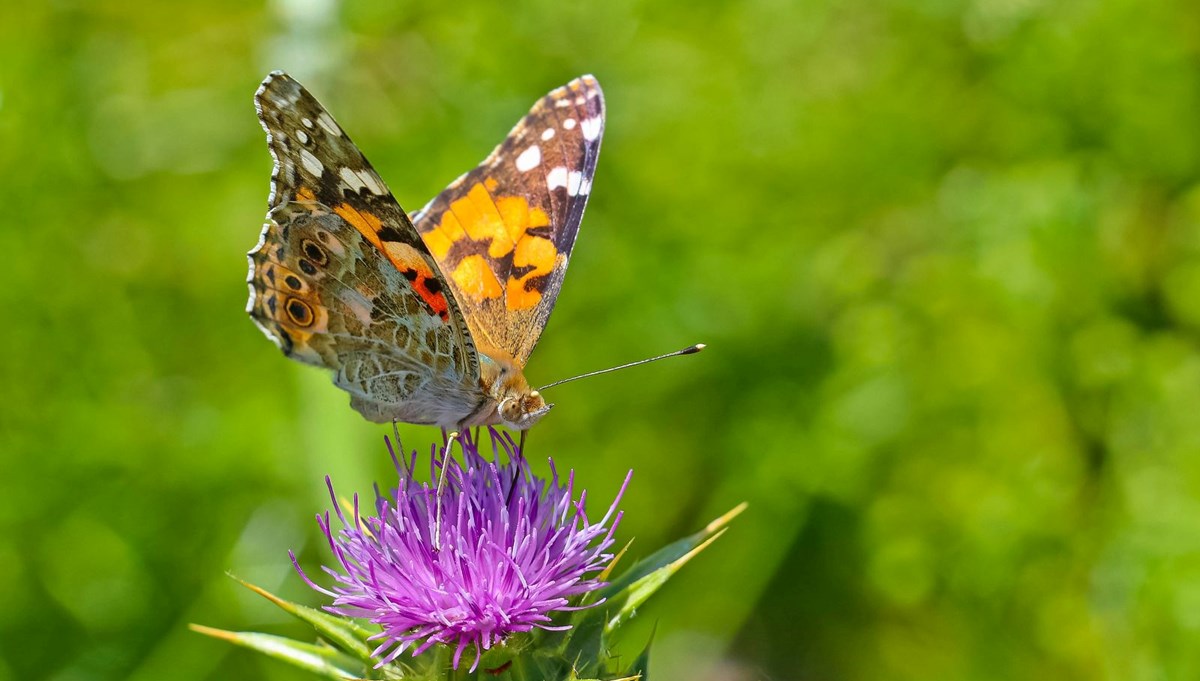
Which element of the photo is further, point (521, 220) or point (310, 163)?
point (521, 220)

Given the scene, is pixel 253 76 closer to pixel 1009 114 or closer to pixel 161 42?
pixel 161 42

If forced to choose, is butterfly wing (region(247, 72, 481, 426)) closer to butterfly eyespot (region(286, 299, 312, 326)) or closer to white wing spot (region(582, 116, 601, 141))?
butterfly eyespot (region(286, 299, 312, 326))

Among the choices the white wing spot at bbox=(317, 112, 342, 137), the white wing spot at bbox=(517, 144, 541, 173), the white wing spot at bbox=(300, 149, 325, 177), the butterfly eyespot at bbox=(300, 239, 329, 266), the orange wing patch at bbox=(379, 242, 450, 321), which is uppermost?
the white wing spot at bbox=(317, 112, 342, 137)

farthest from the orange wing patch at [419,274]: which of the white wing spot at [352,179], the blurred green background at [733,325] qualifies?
the blurred green background at [733,325]

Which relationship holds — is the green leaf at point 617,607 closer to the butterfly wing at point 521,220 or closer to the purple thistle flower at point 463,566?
the purple thistle flower at point 463,566

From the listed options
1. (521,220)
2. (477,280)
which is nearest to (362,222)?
(477,280)

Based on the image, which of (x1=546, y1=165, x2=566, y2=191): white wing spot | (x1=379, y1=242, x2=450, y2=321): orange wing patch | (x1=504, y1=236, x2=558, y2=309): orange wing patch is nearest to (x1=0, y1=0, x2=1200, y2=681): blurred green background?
(x1=504, y1=236, x2=558, y2=309): orange wing patch

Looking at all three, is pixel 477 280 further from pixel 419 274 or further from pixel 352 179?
pixel 352 179

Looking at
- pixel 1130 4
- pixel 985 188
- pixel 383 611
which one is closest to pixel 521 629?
pixel 383 611
